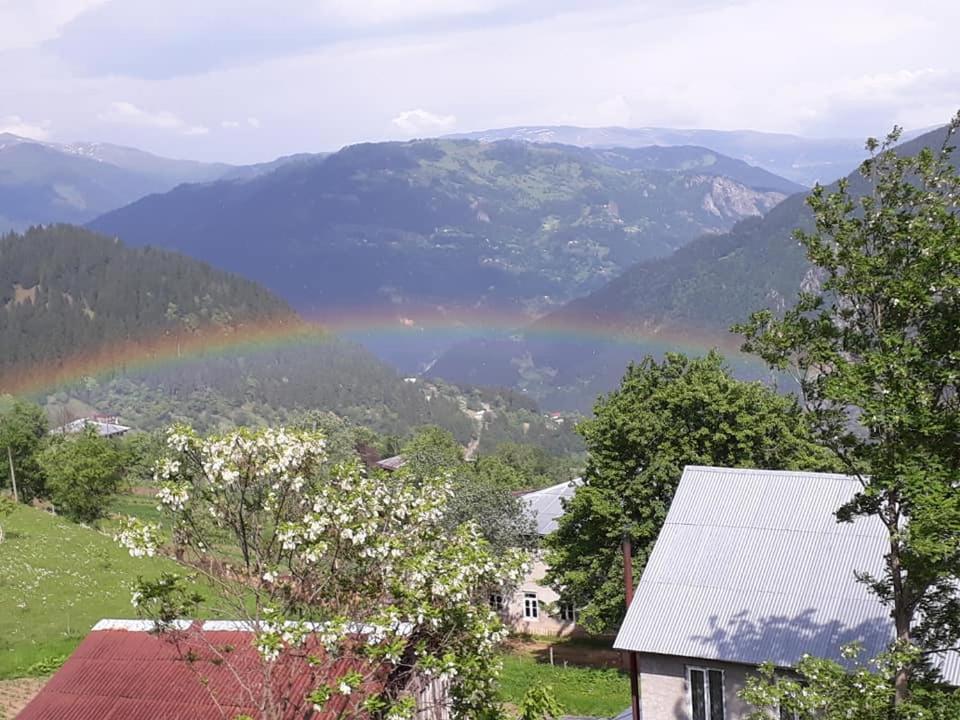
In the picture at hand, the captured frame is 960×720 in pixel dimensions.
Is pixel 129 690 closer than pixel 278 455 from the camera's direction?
No

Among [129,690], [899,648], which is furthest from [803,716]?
[129,690]

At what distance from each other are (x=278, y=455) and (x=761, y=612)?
15.4 metres

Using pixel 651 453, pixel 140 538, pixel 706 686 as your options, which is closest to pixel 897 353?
pixel 140 538

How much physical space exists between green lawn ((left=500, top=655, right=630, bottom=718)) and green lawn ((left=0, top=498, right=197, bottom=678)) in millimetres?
17585

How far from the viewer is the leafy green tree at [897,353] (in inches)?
517

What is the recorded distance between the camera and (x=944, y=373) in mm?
13188

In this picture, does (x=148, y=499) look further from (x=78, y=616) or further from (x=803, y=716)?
(x=803, y=716)

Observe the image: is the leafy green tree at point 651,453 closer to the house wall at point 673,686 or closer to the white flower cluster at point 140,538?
the house wall at point 673,686

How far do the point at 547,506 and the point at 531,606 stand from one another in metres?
9.07

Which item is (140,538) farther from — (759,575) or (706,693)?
(759,575)

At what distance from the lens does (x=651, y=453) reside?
140 feet

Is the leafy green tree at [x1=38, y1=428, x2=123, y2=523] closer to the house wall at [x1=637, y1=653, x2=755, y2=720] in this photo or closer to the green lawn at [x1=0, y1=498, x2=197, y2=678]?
the green lawn at [x1=0, y1=498, x2=197, y2=678]

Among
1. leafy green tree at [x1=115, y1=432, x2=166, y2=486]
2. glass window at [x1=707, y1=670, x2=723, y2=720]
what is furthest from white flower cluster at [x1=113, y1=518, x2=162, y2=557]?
leafy green tree at [x1=115, y1=432, x2=166, y2=486]

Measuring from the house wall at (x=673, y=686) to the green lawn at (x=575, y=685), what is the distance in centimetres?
1253
